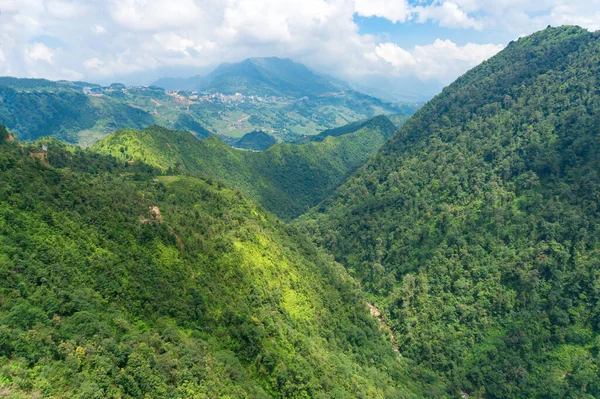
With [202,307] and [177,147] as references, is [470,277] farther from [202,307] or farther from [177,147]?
[177,147]

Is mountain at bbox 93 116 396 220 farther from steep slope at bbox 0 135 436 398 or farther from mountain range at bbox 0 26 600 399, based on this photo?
steep slope at bbox 0 135 436 398

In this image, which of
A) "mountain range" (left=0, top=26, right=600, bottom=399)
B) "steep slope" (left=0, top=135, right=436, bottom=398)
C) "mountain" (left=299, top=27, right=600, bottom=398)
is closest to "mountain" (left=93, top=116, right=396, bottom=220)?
"mountain range" (left=0, top=26, right=600, bottom=399)

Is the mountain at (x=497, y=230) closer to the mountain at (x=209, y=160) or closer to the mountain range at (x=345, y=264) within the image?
the mountain range at (x=345, y=264)

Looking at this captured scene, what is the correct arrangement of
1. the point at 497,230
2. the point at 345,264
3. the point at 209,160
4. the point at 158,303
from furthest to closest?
the point at 209,160, the point at 345,264, the point at 497,230, the point at 158,303

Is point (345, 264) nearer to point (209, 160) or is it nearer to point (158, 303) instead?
point (158, 303)

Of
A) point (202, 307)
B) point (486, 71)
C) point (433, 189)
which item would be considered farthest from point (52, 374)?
point (486, 71)

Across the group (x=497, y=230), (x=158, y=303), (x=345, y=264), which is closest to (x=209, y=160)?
(x=345, y=264)

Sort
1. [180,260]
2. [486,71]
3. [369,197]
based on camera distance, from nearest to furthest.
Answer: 1. [180,260]
2. [369,197]
3. [486,71]
